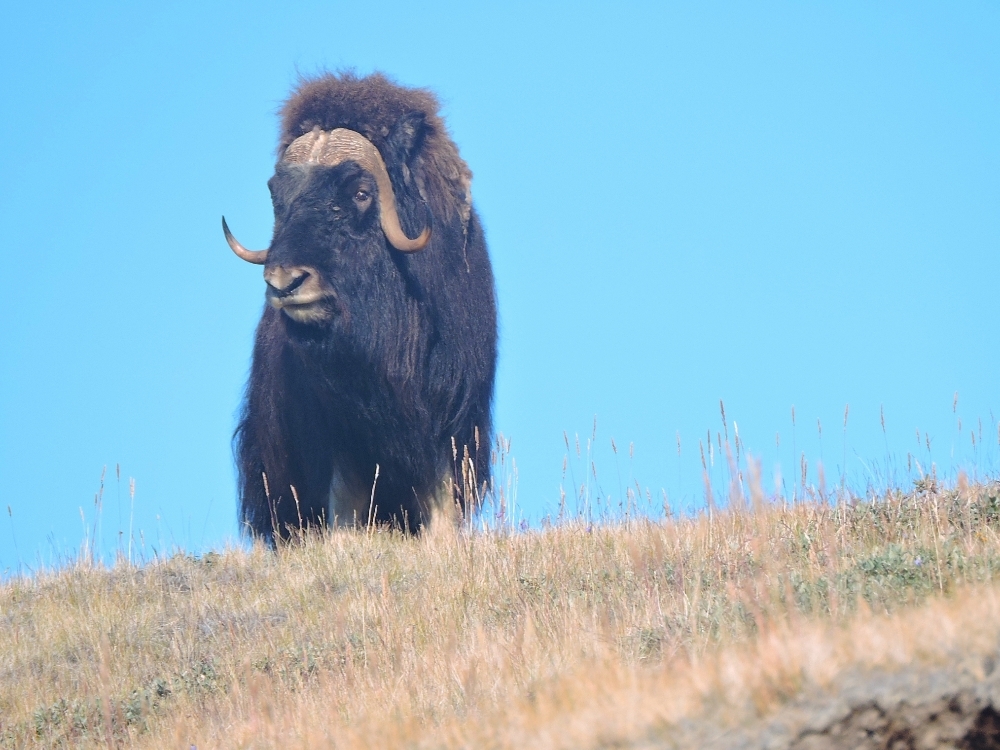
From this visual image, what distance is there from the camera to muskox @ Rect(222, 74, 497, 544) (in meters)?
7.26

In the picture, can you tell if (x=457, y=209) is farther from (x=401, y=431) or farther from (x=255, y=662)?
(x=255, y=662)

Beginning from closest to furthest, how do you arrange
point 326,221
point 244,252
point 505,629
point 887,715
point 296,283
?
point 887,715
point 505,629
point 296,283
point 326,221
point 244,252

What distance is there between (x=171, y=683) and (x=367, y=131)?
3.96m

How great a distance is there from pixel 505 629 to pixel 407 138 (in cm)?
413

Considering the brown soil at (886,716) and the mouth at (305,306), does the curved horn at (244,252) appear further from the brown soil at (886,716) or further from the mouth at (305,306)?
the brown soil at (886,716)

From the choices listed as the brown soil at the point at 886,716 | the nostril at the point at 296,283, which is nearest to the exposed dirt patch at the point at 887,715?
the brown soil at the point at 886,716

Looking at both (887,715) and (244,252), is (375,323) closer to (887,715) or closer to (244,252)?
(244,252)

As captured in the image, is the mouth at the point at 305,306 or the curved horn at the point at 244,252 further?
the curved horn at the point at 244,252

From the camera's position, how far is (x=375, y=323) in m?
7.32

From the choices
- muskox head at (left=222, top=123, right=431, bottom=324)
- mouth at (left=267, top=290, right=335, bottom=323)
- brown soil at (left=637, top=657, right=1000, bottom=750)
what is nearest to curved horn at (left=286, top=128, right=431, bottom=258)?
muskox head at (left=222, top=123, right=431, bottom=324)

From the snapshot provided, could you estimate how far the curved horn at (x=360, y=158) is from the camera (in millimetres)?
7395

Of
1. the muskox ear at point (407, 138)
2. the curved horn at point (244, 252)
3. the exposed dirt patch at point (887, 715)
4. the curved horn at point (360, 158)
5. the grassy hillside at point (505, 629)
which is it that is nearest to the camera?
the exposed dirt patch at point (887, 715)

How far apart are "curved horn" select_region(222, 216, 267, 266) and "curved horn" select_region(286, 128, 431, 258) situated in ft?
3.22

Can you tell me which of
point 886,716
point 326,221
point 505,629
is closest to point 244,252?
point 326,221
